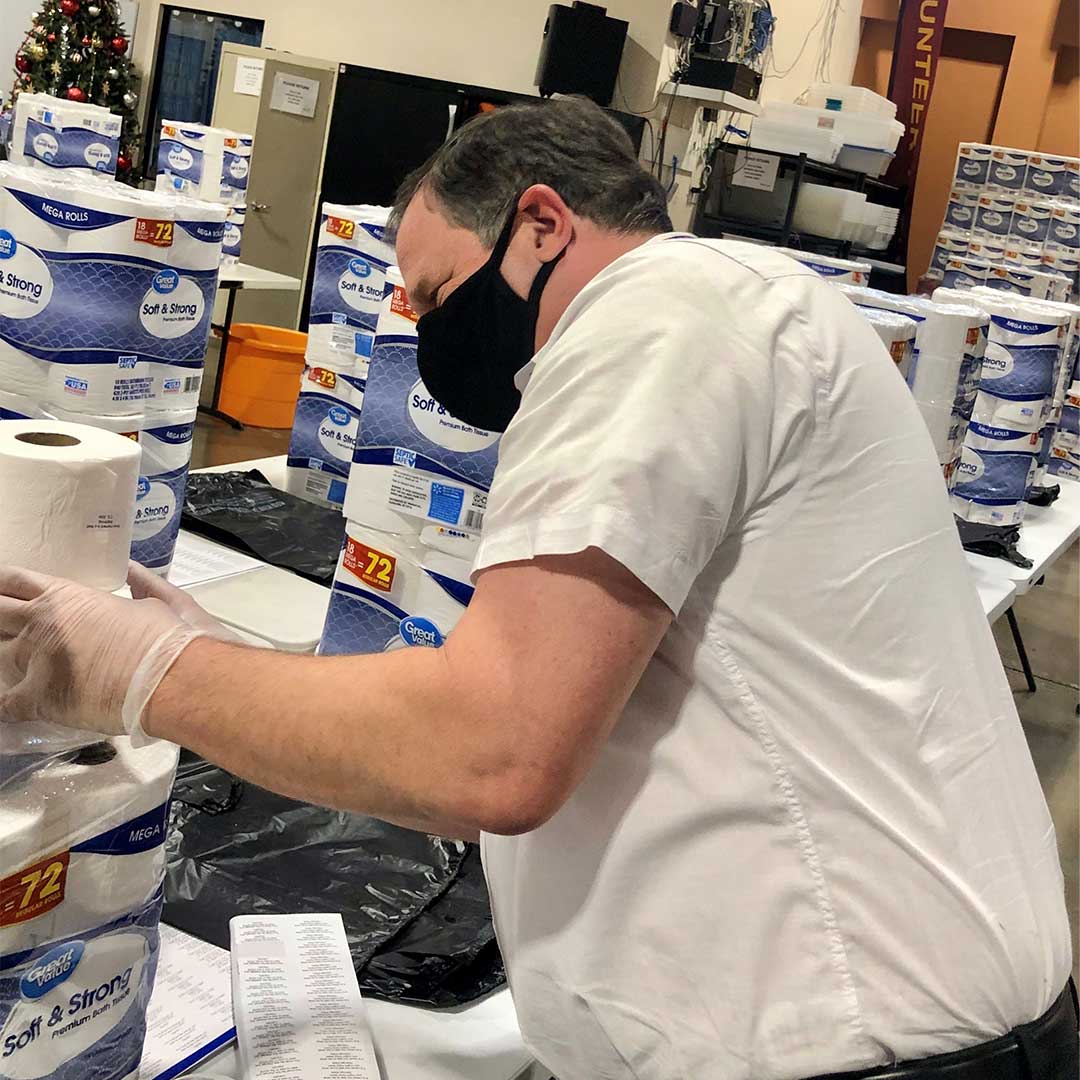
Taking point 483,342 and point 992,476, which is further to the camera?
point 992,476

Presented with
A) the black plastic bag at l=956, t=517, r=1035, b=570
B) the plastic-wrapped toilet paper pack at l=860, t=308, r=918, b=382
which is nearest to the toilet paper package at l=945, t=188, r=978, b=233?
the black plastic bag at l=956, t=517, r=1035, b=570

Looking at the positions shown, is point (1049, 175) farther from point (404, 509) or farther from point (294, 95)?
point (404, 509)

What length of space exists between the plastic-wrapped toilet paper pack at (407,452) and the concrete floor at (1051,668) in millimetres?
2606

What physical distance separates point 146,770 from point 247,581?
1.40 m

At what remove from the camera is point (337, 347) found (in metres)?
2.90

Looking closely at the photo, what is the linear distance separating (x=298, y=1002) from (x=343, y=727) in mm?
448

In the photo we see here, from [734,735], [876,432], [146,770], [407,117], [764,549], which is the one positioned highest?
[407,117]

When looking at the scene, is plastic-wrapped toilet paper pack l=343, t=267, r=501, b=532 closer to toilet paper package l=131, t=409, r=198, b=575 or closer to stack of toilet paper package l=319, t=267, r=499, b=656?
stack of toilet paper package l=319, t=267, r=499, b=656

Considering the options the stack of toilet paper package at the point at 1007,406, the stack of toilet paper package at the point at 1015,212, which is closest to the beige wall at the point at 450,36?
the stack of toilet paper package at the point at 1015,212

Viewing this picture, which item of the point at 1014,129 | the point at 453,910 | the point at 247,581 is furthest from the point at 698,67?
the point at 453,910

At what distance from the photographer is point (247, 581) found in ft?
7.96

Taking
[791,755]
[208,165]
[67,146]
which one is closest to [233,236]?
[208,165]

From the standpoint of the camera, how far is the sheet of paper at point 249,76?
8047 millimetres

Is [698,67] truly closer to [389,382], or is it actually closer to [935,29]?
[935,29]
